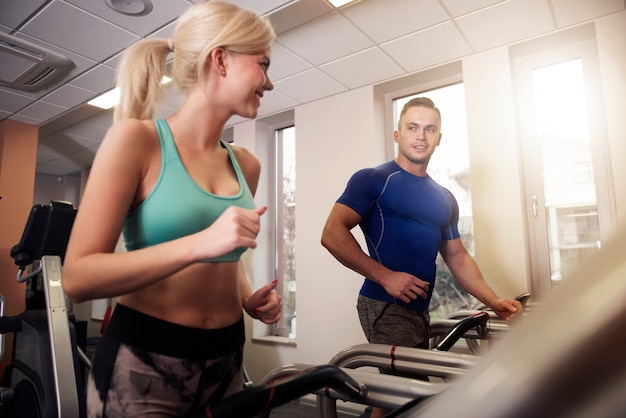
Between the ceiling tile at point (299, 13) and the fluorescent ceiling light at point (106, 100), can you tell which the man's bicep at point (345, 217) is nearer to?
the ceiling tile at point (299, 13)

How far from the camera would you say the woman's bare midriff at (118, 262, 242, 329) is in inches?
30.9

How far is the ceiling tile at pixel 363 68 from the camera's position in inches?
132

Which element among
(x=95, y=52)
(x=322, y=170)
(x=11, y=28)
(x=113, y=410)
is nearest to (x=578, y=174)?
(x=322, y=170)

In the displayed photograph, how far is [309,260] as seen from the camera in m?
4.00

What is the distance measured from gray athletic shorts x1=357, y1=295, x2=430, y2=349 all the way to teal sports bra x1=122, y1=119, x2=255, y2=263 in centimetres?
99

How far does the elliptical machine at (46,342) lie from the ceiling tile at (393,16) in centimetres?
224

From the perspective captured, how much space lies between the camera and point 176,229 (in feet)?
2.54

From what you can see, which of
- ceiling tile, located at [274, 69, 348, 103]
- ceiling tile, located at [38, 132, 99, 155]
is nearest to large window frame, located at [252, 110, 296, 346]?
ceiling tile, located at [274, 69, 348, 103]

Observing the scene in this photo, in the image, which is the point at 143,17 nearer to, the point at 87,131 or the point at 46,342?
the point at 46,342

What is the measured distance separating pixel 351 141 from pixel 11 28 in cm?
274

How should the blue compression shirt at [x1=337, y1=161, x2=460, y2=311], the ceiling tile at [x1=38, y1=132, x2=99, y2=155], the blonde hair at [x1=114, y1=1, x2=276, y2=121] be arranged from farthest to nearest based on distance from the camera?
1. the ceiling tile at [x1=38, y1=132, x2=99, y2=155]
2. the blue compression shirt at [x1=337, y1=161, x2=460, y2=311]
3. the blonde hair at [x1=114, y1=1, x2=276, y2=121]

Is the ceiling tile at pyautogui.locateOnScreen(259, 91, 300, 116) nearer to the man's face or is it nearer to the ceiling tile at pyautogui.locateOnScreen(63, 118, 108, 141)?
the ceiling tile at pyautogui.locateOnScreen(63, 118, 108, 141)

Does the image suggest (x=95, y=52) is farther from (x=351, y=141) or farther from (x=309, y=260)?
(x=309, y=260)

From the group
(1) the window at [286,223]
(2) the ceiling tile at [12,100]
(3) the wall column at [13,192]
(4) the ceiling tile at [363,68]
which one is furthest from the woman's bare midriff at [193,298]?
(3) the wall column at [13,192]
